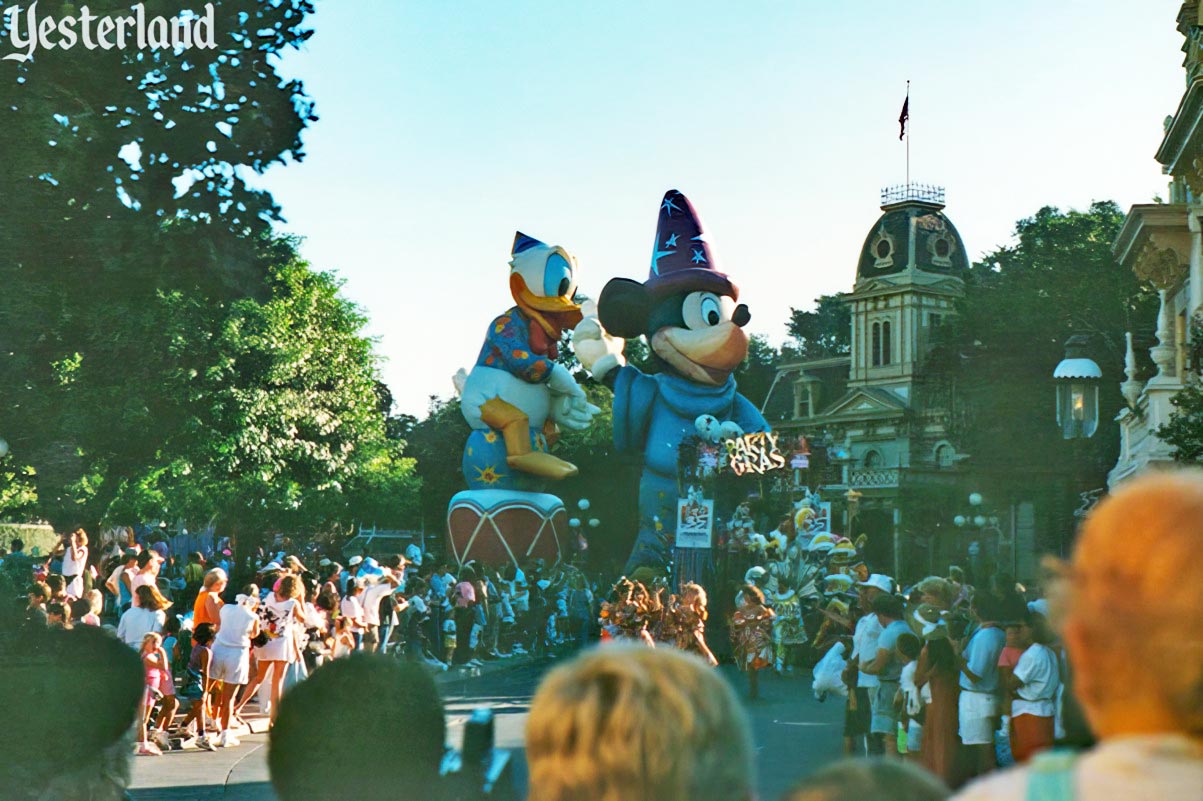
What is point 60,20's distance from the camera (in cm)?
1241

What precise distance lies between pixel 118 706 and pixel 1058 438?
43208 millimetres

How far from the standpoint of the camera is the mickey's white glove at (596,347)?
3262cm

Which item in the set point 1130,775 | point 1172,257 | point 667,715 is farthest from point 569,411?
point 1130,775

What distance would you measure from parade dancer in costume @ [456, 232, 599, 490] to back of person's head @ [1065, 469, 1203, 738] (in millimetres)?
28854

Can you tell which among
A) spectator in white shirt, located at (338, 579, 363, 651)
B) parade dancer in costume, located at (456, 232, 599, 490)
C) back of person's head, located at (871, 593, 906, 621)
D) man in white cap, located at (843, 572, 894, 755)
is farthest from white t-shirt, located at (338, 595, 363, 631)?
parade dancer in costume, located at (456, 232, 599, 490)

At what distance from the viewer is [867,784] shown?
6.52 ft

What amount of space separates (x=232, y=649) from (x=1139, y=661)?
12.1 meters

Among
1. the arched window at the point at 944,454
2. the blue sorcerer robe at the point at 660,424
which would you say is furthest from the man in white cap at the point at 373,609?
the arched window at the point at 944,454

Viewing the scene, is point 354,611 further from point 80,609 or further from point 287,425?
point 287,425

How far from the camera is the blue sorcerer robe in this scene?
97.1 ft

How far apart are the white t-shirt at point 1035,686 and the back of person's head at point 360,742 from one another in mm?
6751

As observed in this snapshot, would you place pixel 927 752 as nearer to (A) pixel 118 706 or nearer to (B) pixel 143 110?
(A) pixel 118 706

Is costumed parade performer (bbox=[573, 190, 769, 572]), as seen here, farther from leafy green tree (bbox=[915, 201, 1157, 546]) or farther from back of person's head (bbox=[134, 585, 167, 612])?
back of person's head (bbox=[134, 585, 167, 612])

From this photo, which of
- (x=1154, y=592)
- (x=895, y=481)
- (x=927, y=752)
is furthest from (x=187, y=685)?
(x=895, y=481)
